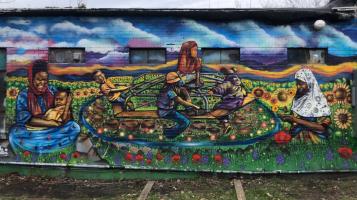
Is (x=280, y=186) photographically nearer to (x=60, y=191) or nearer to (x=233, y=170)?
(x=233, y=170)

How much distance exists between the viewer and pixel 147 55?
39.7ft

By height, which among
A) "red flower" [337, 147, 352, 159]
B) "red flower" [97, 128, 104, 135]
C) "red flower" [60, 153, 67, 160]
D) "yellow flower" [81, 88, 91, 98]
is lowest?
"red flower" [60, 153, 67, 160]

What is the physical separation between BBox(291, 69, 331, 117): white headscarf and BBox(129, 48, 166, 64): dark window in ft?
11.7

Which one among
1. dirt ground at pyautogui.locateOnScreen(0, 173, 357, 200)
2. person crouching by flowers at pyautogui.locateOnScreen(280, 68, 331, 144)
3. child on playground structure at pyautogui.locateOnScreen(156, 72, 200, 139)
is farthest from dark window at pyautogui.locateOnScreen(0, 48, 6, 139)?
person crouching by flowers at pyautogui.locateOnScreen(280, 68, 331, 144)

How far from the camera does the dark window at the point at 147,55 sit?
1205cm

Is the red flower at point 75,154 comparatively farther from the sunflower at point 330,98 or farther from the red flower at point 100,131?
the sunflower at point 330,98

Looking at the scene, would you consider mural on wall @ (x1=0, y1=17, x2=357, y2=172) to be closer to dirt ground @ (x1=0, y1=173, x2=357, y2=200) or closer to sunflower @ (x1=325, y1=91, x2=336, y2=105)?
sunflower @ (x1=325, y1=91, x2=336, y2=105)

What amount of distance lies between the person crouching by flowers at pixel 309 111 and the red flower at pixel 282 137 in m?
0.14

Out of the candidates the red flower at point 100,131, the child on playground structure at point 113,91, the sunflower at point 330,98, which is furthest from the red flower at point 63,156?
the sunflower at point 330,98

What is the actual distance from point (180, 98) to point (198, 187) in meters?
2.31

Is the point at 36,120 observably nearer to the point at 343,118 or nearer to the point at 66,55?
the point at 66,55

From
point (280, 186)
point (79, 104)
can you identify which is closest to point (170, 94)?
point (79, 104)

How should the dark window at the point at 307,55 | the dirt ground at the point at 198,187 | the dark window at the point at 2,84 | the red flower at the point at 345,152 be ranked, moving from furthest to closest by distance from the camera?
1. the dark window at the point at 2,84
2. the dark window at the point at 307,55
3. the red flower at the point at 345,152
4. the dirt ground at the point at 198,187

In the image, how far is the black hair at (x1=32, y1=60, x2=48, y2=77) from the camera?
39.7 feet
